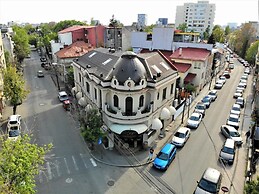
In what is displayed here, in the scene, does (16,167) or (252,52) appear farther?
(252,52)

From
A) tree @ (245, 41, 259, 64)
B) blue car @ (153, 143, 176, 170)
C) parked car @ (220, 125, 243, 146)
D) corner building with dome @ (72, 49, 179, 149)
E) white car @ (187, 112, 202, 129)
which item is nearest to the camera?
blue car @ (153, 143, 176, 170)

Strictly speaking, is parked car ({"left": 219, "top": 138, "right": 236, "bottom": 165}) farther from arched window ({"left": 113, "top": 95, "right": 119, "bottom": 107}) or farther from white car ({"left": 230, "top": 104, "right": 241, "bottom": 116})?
arched window ({"left": 113, "top": 95, "right": 119, "bottom": 107})

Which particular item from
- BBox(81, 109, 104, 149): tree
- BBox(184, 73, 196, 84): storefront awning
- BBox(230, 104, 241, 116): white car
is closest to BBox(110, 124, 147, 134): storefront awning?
BBox(81, 109, 104, 149): tree

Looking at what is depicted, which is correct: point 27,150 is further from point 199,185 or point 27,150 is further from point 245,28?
point 245,28

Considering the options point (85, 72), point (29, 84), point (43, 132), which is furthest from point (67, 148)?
point (29, 84)

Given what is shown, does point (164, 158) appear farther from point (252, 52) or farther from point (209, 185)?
point (252, 52)

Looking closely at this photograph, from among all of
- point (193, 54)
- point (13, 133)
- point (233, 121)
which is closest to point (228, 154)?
point (233, 121)

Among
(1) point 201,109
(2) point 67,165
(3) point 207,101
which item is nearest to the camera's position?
(2) point 67,165
